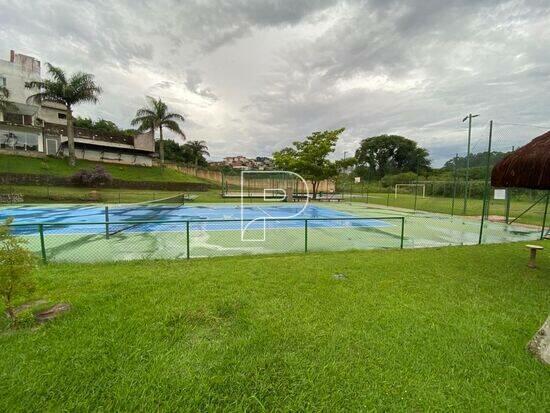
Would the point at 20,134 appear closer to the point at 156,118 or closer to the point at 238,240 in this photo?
the point at 156,118

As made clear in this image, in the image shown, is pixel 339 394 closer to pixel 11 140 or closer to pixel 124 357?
pixel 124 357

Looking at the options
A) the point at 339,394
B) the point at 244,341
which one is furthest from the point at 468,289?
the point at 244,341

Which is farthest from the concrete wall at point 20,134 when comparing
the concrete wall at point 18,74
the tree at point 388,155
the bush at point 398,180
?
the tree at point 388,155

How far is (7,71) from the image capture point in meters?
40.2

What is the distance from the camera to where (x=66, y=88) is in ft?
105

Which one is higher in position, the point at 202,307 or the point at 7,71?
the point at 7,71

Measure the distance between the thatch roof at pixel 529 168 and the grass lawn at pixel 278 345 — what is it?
1.88 meters

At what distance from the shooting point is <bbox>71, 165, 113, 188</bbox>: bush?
3028 centimetres

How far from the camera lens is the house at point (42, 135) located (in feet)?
111

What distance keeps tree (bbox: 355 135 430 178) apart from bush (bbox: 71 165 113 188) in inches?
2304

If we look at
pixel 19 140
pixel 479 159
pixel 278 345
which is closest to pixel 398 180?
pixel 479 159

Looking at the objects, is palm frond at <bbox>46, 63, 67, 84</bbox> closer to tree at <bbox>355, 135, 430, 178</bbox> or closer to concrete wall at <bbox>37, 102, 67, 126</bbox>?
concrete wall at <bbox>37, 102, 67, 126</bbox>

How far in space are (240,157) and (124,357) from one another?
435ft

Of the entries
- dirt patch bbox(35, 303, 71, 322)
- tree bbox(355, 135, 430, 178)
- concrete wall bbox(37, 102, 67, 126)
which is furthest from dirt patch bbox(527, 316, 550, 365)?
tree bbox(355, 135, 430, 178)
